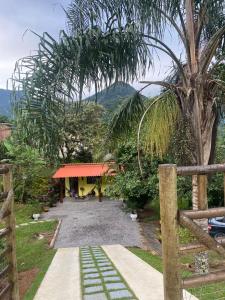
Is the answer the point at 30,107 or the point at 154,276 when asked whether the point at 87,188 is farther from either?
the point at 30,107

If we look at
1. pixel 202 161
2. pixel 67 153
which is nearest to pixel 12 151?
pixel 67 153

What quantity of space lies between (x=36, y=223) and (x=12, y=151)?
5918mm

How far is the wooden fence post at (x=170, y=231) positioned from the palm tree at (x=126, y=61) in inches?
114

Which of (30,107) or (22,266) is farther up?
(30,107)

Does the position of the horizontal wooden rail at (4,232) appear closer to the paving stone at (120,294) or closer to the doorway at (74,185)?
the paving stone at (120,294)

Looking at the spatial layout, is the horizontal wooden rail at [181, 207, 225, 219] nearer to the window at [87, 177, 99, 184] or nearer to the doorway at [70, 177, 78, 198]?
the window at [87, 177, 99, 184]

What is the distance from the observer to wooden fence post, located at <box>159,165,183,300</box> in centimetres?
307

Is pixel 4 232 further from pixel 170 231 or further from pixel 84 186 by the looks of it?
pixel 84 186

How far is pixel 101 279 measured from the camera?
27.1 feet

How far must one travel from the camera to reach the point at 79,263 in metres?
10.8

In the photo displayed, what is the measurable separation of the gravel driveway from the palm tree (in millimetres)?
7092

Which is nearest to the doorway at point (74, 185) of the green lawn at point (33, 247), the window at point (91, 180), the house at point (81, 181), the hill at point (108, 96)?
the house at point (81, 181)

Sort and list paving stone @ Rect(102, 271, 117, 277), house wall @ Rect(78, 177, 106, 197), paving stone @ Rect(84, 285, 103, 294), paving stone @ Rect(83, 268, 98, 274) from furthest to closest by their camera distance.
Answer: house wall @ Rect(78, 177, 106, 197) → paving stone @ Rect(83, 268, 98, 274) → paving stone @ Rect(102, 271, 117, 277) → paving stone @ Rect(84, 285, 103, 294)

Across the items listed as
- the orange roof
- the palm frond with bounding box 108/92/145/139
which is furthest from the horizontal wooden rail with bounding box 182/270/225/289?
the orange roof
